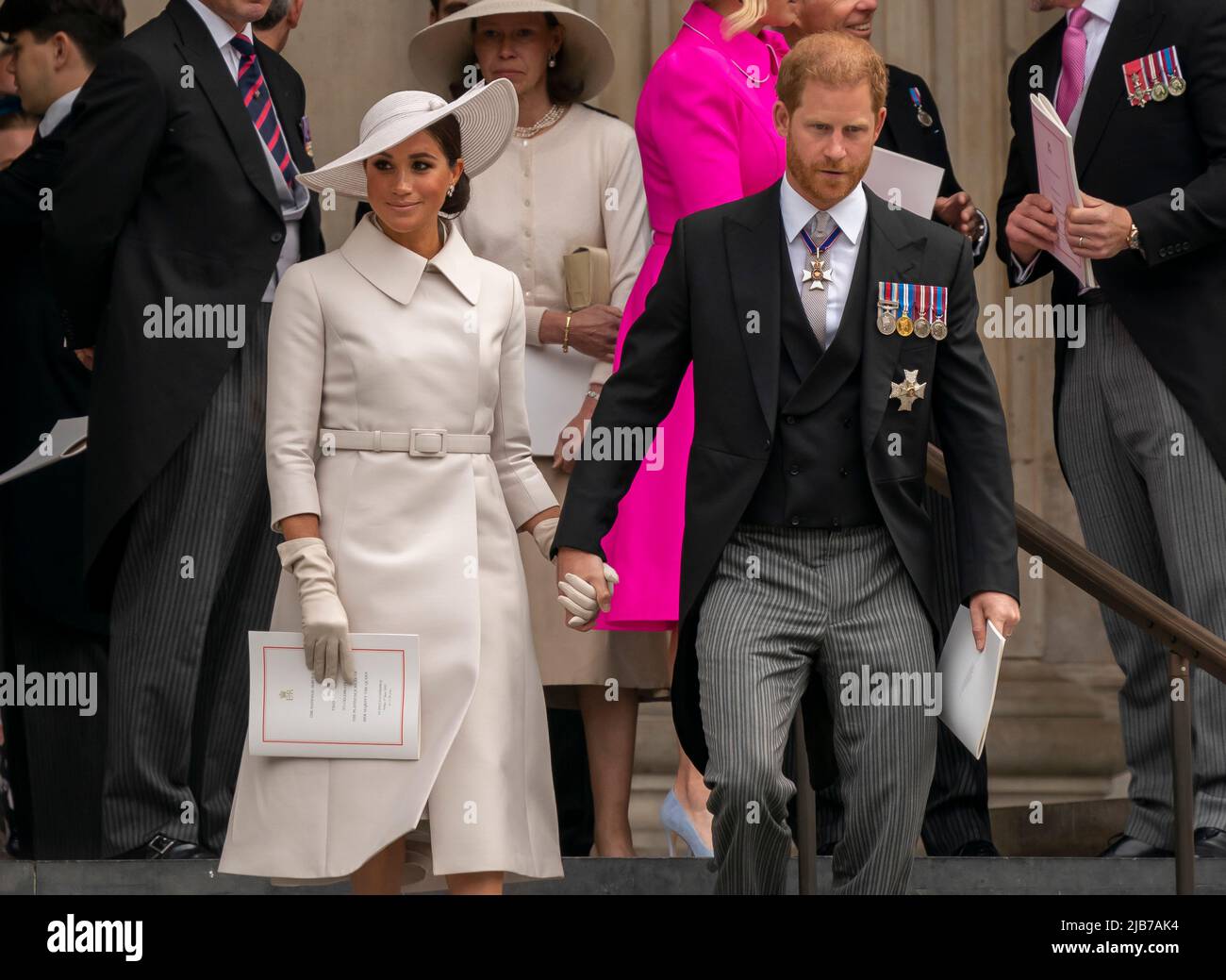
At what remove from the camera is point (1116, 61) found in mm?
5992

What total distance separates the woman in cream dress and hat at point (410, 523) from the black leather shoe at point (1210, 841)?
1581 millimetres

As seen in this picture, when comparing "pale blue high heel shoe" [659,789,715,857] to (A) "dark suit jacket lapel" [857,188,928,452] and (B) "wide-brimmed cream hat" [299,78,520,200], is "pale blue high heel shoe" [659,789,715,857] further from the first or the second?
(B) "wide-brimmed cream hat" [299,78,520,200]

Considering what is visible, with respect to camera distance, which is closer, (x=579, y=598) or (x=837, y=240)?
(x=579, y=598)

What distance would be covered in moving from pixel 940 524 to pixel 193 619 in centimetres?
198

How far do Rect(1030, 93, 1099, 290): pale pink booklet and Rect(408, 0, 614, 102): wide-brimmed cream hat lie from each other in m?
1.24

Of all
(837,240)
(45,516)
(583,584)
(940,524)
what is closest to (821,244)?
(837,240)

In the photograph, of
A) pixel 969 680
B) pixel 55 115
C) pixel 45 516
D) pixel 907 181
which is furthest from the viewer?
pixel 45 516

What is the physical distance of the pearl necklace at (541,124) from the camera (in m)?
6.41

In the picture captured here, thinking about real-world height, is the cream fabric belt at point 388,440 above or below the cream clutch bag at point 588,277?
below

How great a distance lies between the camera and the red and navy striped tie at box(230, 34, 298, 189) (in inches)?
239

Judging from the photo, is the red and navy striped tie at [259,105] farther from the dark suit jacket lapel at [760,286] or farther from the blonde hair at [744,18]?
the dark suit jacket lapel at [760,286]

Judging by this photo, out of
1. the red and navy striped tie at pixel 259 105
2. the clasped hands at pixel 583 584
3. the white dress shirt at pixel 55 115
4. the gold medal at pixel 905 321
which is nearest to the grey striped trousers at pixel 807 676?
the clasped hands at pixel 583 584

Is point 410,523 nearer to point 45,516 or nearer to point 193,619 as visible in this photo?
point 193,619

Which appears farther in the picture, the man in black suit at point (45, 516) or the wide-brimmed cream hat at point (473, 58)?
the man in black suit at point (45, 516)
